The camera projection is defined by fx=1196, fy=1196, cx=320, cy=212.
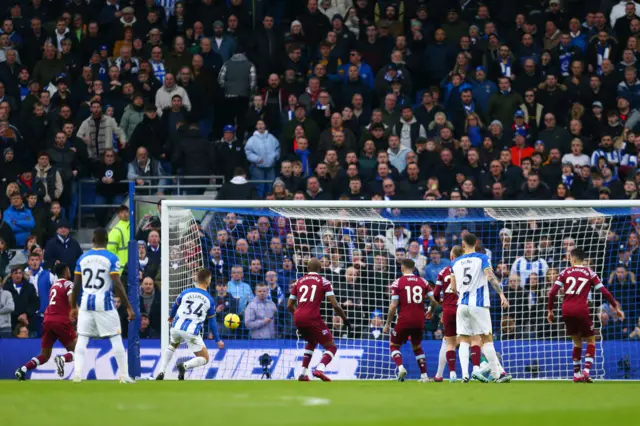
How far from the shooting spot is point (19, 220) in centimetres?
2153

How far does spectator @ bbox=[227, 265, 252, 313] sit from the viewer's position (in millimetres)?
18969

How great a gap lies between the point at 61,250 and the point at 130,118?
3694mm

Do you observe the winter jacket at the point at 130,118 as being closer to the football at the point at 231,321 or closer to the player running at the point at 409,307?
the football at the point at 231,321

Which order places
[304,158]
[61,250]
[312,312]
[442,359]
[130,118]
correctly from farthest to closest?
[130,118]
[304,158]
[61,250]
[442,359]
[312,312]

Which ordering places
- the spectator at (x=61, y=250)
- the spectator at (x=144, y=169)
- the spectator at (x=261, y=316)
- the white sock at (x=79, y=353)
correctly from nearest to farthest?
1. the white sock at (x=79, y=353)
2. the spectator at (x=261, y=316)
3. the spectator at (x=61, y=250)
4. the spectator at (x=144, y=169)

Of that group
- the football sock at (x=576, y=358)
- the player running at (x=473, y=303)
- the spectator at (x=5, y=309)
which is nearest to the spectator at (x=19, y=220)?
the spectator at (x=5, y=309)

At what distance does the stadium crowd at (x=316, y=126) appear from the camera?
1955cm

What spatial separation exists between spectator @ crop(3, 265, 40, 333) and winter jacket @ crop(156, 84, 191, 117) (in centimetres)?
487

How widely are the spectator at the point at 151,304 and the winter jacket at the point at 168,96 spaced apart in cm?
470

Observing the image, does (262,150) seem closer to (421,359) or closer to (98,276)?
(421,359)

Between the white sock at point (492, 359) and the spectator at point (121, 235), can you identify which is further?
the spectator at point (121, 235)

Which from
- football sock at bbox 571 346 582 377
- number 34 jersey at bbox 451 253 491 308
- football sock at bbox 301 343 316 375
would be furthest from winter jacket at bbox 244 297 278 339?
football sock at bbox 571 346 582 377

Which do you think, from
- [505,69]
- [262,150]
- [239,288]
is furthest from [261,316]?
[505,69]

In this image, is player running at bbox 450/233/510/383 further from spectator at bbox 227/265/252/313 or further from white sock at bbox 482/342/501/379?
spectator at bbox 227/265/252/313
